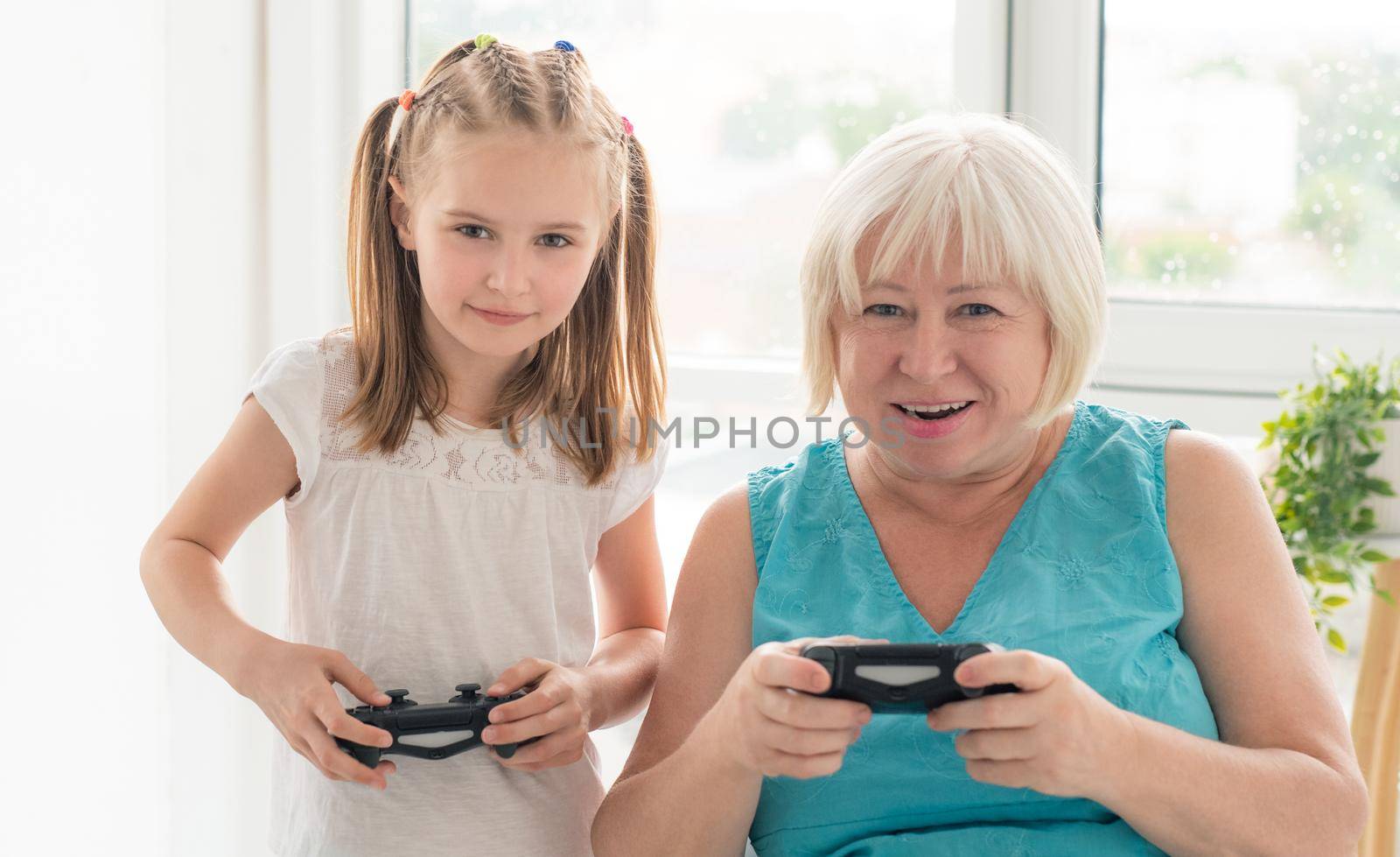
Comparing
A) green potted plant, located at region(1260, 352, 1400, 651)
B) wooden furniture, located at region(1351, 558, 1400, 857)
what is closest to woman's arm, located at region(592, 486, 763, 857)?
green potted plant, located at region(1260, 352, 1400, 651)

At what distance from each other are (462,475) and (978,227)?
1.98 feet

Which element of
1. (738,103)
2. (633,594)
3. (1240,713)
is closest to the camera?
(1240,713)

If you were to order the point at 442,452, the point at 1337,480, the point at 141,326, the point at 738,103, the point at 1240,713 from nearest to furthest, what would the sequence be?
1. the point at 1240,713
2. the point at 442,452
3. the point at 1337,480
4. the point at 141,326
5. the point at 738,103

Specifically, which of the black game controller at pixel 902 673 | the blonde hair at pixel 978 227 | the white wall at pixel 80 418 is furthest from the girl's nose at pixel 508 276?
the white wall at pixel 80 418

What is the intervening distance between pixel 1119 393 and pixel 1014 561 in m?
0.83

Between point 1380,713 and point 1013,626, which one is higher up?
point 1013,626

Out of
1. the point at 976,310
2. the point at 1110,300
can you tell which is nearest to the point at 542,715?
the point at 976,310

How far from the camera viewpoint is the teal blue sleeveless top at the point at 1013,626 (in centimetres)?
120

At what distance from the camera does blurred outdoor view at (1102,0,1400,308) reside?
1906 mm

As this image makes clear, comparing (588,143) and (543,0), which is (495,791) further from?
(543,0)

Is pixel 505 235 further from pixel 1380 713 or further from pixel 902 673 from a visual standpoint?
pixel 1380 713

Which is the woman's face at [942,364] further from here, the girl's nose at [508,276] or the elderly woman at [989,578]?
the girl's nose at [508,276]

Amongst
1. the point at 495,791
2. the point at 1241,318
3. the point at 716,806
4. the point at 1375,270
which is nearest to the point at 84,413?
the point at 495,791

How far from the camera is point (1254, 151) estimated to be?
6.42ft
